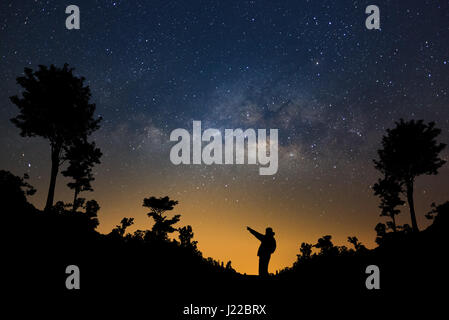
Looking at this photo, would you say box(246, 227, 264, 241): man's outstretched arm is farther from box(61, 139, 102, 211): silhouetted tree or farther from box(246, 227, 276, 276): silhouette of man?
box(61, 139, 102, 211): silhouetted tree

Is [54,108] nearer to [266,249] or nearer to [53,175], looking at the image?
[53,175]

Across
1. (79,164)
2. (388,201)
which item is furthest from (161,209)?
(388,201)

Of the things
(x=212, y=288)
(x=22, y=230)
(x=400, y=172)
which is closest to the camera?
(x=212, y=288)

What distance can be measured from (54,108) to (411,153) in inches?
1187

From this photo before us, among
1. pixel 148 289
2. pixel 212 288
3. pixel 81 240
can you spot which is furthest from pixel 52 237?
pixel 212 288

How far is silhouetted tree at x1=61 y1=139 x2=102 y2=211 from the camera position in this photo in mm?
23781

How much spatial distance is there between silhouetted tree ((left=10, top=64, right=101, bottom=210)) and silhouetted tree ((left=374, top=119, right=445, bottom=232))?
89.8 feet

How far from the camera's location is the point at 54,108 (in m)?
21.2

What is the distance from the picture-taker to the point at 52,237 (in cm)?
1101

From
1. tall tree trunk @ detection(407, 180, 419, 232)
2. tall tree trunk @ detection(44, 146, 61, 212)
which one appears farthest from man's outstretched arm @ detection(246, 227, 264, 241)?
tall tree trunk @ detection(407, 180, 419, 232)

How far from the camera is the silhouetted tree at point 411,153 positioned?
80.6ft

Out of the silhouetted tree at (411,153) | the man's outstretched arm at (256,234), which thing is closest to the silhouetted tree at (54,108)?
the man's outstretched arm at (256,234)
